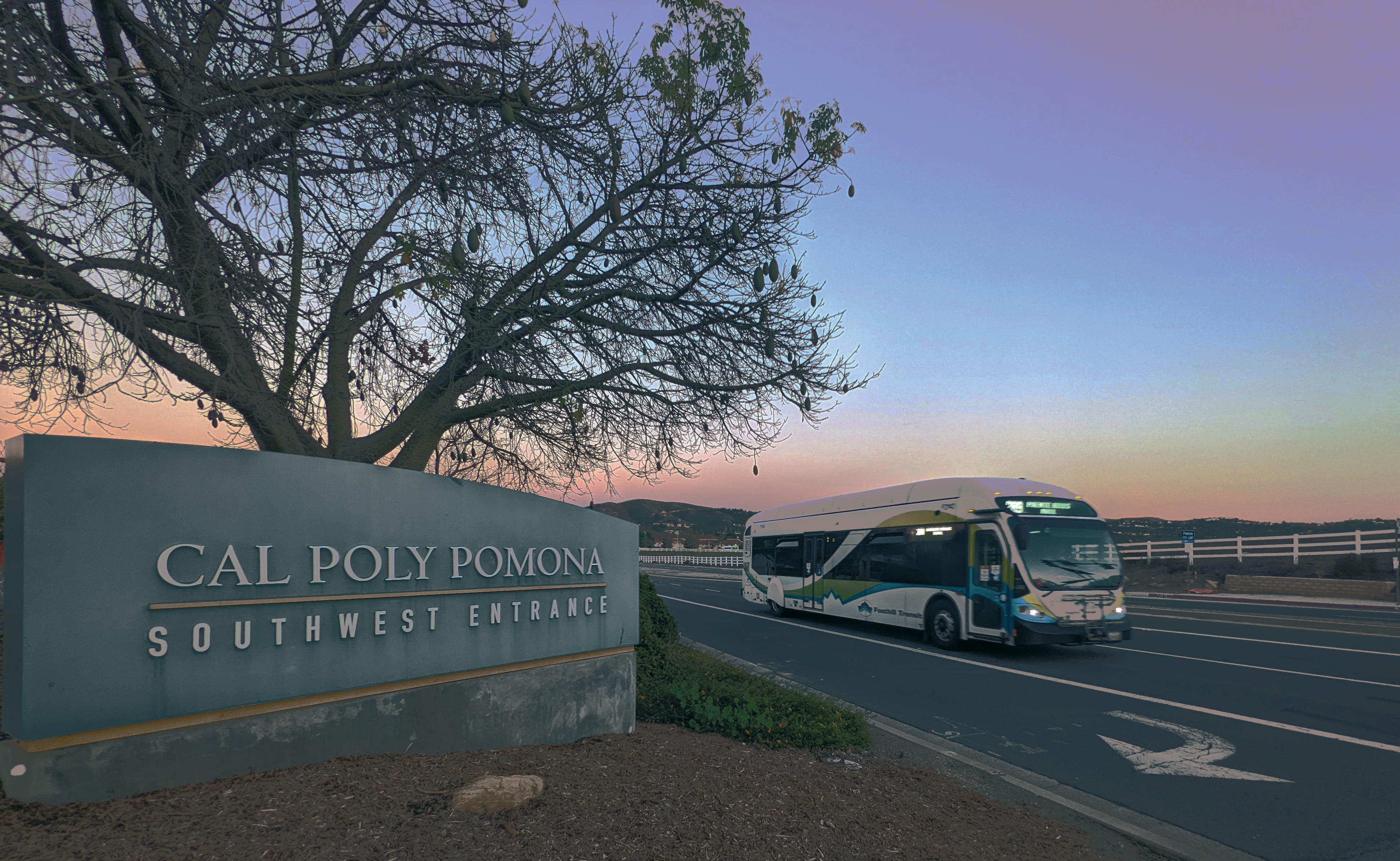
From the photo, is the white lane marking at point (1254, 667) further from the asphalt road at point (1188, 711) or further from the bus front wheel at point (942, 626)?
the bus front wheel at point (942, 626)

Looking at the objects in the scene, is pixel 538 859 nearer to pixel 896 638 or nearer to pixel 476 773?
pixel 476 773

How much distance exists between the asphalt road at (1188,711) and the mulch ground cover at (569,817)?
1.70 meters

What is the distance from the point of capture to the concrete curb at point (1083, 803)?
189 inches

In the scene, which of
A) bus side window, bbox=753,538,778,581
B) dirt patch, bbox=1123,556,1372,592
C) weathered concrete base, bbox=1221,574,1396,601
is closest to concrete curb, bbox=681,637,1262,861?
bus side window, bbox=753,538,778,581

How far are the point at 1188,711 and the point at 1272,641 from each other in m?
7.65

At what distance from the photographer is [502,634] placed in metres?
5.71

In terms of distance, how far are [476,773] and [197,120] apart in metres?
4.47

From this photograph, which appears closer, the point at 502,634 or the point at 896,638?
the point at 502,634

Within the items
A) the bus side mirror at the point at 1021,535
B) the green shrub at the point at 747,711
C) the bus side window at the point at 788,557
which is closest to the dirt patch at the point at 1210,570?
the bus side window at the point at 788,557

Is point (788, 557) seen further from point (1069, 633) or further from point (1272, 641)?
point (1272, 641)

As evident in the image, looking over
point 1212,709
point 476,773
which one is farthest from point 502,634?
point 1212,709

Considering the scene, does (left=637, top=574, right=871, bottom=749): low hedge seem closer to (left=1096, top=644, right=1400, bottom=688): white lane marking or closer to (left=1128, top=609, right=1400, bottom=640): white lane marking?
(left=1096, top=644, right=1400, bottom=688): white lane marking

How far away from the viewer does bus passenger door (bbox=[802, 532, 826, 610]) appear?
734 inches

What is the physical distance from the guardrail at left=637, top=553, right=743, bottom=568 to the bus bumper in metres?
45.5
